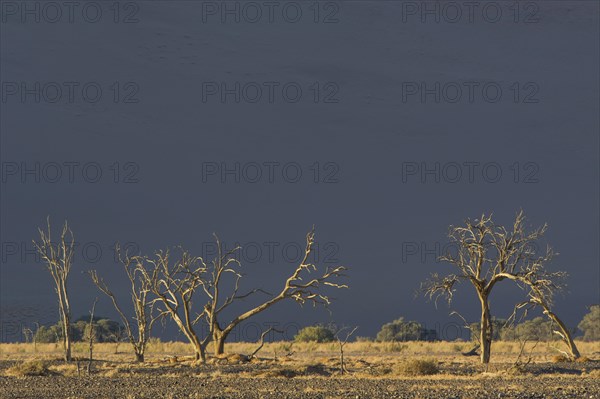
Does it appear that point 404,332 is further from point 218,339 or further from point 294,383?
point 294,383

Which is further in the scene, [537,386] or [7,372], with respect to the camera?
[7,372]

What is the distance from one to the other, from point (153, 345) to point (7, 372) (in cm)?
2609

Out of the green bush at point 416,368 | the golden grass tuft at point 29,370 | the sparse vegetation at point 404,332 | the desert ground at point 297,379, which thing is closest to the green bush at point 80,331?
the sparse vegetation at point 404,332

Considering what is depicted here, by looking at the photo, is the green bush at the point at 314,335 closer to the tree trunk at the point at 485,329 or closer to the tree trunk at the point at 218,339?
the tree trunk at the point at 218,339

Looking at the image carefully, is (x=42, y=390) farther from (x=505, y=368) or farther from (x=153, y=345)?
(x=153, y=345)

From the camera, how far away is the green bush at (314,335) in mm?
71562

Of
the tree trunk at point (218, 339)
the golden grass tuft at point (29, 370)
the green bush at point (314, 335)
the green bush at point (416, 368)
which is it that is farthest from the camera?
the green bush at point (314, 335)

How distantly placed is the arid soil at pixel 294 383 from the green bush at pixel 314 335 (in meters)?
31.1

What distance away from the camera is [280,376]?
35.1 metres

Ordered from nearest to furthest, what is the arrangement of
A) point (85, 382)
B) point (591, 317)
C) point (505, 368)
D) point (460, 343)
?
point (85, 382) < point (505, 368) < point (460, 343) < point (591, 317)

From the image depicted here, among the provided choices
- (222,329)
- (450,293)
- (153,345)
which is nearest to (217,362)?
(222,329)

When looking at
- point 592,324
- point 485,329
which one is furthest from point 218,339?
point 592,324

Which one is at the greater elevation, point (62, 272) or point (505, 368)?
point (62, 272)

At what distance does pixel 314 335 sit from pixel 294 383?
3991 cm
